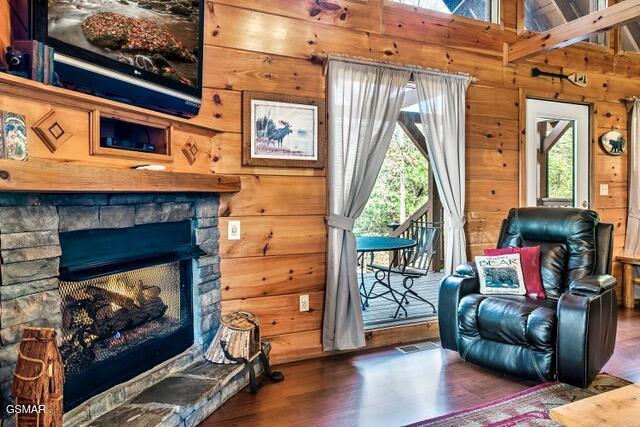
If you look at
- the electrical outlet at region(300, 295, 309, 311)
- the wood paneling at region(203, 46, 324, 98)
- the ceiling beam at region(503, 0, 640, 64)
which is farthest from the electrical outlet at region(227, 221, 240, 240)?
the ceiling beam at region(503, 0, 640, 64)

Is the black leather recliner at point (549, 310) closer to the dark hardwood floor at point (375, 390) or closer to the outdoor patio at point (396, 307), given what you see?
the dark hardwood floor at point (375, 390)

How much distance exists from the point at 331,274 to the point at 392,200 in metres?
2.82

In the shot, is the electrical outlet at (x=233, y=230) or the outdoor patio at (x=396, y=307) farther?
the outdoor patio at (x=396, y=307)

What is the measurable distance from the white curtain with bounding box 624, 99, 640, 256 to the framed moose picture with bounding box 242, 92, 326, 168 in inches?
141

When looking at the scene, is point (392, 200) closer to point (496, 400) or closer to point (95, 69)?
point (496, 400)

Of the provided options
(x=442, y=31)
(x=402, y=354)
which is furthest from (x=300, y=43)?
(x=402, y=354)

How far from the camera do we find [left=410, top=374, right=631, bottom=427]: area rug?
2.11 meters

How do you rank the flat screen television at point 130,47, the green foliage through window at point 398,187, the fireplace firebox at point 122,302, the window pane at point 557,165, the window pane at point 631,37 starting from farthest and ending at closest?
the green foliage through window at point 398,187 → the window pane at point 631,37 → the window pane at point 557,165 → the fireplace firebox at point 122,302 → the flat screen television at point 130,47

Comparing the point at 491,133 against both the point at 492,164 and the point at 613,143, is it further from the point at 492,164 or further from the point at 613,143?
the point at 613,143

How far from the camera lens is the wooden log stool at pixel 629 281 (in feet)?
14.1

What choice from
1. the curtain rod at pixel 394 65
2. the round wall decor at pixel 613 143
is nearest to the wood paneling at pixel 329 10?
the curtain rod at pixel 394 65

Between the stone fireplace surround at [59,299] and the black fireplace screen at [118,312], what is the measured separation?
0.49 feet

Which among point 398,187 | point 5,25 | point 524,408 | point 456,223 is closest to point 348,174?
point 456,223

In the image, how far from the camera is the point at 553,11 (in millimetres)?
4211
